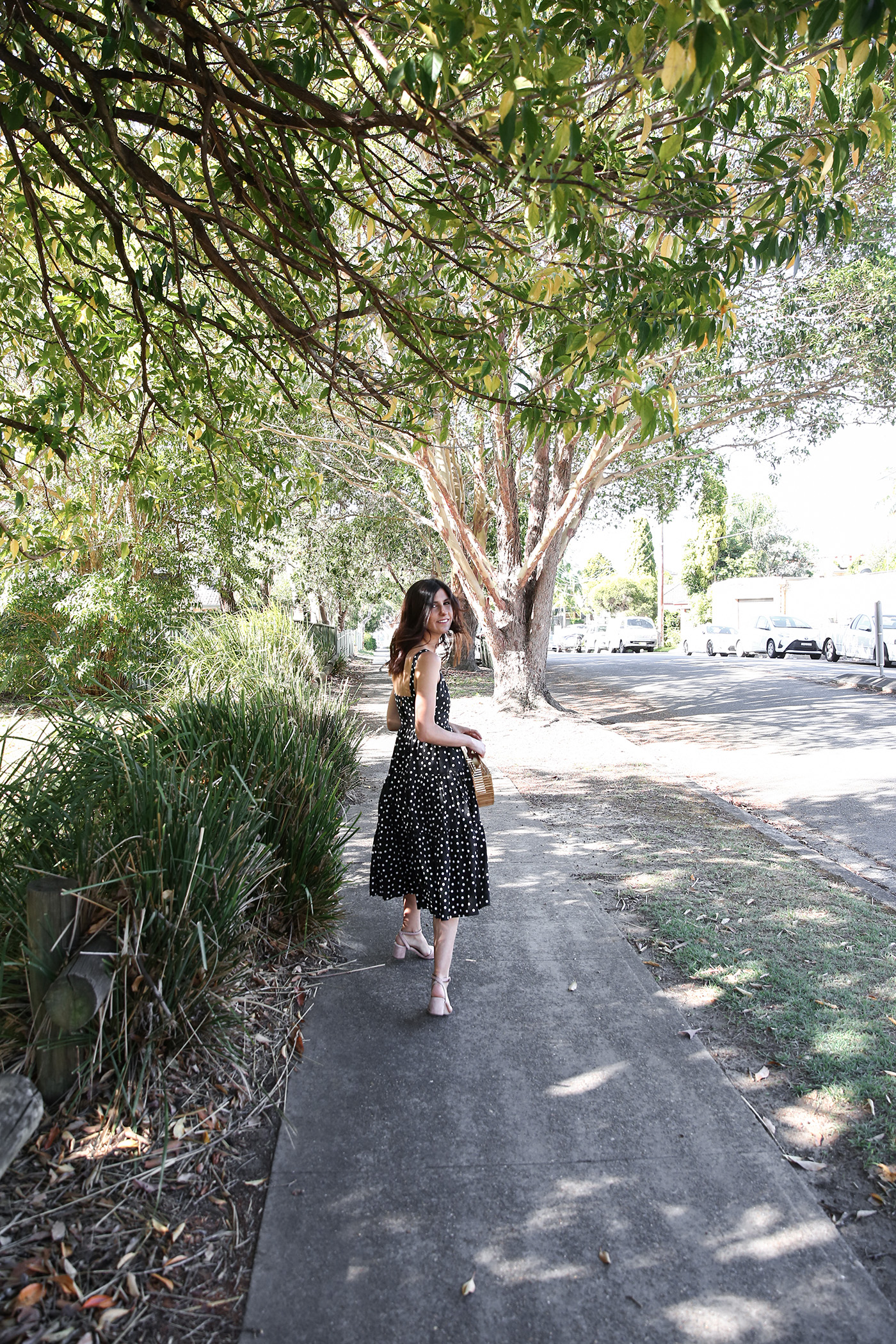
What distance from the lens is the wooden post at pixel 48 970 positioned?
2.75 metres

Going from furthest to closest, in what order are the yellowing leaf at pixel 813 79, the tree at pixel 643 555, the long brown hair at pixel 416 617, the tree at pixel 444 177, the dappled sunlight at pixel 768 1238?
the tree at pixel 643 555
the long brown hair at pixel 416 617
the yellowing leaf at pixel 813 79
the tree at pixel 444 177
the dappled sunlight at pixel 768 1238

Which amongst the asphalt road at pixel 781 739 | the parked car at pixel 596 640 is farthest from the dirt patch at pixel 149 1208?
the parked car at pixel 596 640

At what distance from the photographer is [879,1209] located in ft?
8.32

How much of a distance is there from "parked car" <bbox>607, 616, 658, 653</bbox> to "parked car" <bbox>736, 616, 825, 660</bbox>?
7718 mm

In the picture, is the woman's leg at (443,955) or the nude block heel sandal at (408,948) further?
the nude block heel sandal at (408,948)

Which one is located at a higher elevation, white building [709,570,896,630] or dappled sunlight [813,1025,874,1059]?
white building [709,570,896,630]

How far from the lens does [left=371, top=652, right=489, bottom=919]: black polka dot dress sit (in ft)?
12.6

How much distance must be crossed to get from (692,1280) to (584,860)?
3820 mm

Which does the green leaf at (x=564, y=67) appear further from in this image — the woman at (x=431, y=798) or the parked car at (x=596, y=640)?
the parked car at (x=596, y=640)

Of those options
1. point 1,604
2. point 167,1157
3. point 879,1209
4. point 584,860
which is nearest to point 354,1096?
point 167,1157

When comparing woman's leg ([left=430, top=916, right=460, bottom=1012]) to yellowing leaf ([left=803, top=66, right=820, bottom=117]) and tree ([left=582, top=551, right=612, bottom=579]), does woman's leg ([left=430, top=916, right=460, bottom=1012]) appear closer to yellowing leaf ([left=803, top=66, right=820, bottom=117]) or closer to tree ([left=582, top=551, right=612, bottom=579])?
yellowing leaf ([left=803, top=66, right=820, bottom=117])

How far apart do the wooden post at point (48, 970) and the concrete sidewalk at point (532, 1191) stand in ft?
2.48

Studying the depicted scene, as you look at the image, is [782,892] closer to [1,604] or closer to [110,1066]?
[110,1066]

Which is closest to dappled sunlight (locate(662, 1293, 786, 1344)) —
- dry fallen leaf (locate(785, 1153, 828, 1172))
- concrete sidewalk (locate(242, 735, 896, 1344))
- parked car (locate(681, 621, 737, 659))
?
concrete sidewalk (locate(242, 735, 896, 1344))
